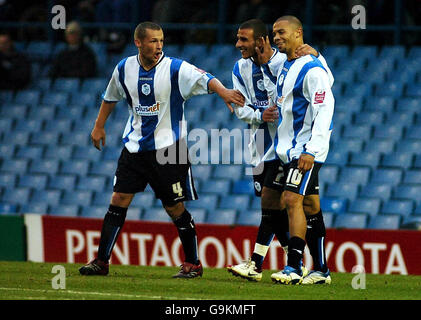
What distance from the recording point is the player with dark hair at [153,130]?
8.48 m

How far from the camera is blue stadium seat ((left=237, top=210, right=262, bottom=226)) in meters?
13.7

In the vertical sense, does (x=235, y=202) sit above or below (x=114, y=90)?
below

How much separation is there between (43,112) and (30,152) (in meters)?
0.90

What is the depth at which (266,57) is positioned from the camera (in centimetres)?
844

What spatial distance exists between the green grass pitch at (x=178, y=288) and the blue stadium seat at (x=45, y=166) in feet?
23.7

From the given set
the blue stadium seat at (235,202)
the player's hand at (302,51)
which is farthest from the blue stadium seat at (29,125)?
the player's hand at (302,51)

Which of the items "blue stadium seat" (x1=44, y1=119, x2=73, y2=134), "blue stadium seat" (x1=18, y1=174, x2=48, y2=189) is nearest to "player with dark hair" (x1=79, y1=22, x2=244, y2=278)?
"blue stadium seat" (x1=18, y1=174, x2=48, y2=189)

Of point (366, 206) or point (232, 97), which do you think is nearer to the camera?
point (232, 97)

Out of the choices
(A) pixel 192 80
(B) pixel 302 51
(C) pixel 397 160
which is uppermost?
(B) pixel 302 51

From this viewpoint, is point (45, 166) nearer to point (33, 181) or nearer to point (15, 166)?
point (33, 181)

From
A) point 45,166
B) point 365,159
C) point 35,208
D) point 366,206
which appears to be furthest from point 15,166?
point 366,206

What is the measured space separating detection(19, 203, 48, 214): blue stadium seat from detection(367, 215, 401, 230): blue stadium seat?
5.14 meters

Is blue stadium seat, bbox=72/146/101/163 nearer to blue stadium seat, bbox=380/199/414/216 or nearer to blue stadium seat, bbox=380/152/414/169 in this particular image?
blue stadium seat, bbox=380/152/414/169

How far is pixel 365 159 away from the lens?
14.0 m
